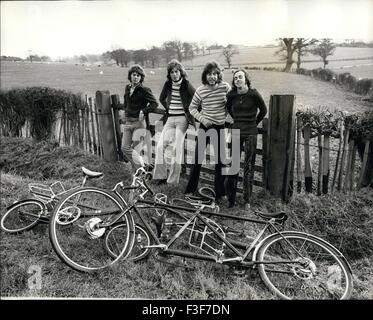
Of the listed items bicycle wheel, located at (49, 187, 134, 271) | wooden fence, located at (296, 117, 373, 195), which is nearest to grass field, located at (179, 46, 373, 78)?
wooden fence, located at (296, 117, 373, 195)

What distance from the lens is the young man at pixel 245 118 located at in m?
4.39

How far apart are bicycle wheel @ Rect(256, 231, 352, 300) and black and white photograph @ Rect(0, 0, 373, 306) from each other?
14mm

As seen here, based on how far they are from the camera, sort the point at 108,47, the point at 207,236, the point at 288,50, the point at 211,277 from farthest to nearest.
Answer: the point at 108,47, the point at 288,50, the point at 207,236, the point at 211,277

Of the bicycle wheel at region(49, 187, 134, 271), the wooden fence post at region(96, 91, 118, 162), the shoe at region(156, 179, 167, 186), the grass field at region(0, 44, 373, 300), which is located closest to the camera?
the grass field at region(0, 44, 373, 300)

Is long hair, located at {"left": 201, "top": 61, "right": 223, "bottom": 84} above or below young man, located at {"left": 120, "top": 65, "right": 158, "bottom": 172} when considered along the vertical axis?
above

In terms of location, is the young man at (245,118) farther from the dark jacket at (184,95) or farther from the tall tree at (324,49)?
the tall tree at (324,49)

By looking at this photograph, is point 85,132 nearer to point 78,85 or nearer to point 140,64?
point 78,85

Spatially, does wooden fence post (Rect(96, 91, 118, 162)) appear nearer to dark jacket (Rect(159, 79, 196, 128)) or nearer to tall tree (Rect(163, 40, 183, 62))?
dark jacket (Rect(159, 79, 196, 128))

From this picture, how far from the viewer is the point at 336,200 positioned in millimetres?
4605

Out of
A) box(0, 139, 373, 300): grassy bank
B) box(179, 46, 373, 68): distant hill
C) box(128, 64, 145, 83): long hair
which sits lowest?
box(0, 139, 373, 300): grassy bank

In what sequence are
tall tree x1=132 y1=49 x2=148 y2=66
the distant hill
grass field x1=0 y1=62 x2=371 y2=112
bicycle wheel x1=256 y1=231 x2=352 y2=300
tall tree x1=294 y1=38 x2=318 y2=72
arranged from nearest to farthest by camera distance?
bicycle wheel x1=256 y1=231 x2=352 y2=300
the distant hill
tall tree x1=294 y1=38 x2=318 y2=72
grass field x1=0 y1=62 x2=371 y2=112
tall tree x1=132 y1=49 x2=148 y2=66

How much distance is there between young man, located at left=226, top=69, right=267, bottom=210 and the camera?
4395 millimetres

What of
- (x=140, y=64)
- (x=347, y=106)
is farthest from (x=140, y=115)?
(x=347, y=106)

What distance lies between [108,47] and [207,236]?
9.03 feet
